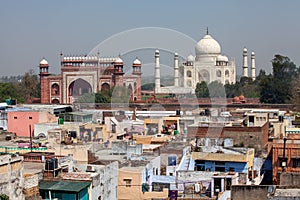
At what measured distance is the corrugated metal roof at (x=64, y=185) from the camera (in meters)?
7.04

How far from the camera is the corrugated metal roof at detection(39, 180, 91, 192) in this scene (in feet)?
23.1

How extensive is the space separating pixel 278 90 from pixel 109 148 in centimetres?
1814

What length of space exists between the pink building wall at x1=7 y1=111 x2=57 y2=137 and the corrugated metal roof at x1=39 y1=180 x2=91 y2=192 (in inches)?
316

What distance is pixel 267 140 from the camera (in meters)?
12.8

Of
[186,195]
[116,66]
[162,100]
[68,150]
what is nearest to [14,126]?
[68,150]

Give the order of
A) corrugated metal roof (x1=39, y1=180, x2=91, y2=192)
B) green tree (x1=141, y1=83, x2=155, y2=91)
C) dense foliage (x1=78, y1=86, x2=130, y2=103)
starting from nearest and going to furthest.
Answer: corrugated metal roof (x1=39, y1=180, x2=91, y2=192), green tree (x1=141, y1=83, x2=155, y2=91), dense foliage (x1=78, y1=86, x2=130, y2=103)

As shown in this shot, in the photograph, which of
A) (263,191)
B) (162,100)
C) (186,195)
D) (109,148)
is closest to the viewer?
(263,191)

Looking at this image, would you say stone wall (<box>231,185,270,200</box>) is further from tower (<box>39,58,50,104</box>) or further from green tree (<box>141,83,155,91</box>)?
tower (<box>39,58,50,104</box>)

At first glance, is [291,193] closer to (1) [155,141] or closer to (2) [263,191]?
(2) [263,191]

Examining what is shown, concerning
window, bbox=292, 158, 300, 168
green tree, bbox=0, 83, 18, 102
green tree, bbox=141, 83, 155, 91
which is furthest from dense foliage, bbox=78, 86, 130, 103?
window, bbox=292, 158, 300, 168

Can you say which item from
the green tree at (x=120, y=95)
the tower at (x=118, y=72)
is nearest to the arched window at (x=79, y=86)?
the tower at (x=118, y=72)

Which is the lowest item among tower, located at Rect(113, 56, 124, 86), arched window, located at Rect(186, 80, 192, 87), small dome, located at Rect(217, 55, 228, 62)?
arched window, located at Rect(186, 80, 192, 87)

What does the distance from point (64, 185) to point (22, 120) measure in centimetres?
846

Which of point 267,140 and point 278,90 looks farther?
point 278,90
